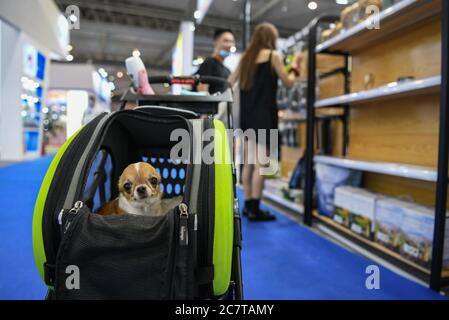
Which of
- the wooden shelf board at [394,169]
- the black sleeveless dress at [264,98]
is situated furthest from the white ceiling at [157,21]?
the wooden shelf board at [394,169]

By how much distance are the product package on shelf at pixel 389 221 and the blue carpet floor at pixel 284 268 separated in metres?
0.17

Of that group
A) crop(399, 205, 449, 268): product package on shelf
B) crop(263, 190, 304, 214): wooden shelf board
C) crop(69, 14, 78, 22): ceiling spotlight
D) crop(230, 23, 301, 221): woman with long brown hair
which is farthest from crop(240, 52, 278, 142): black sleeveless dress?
crop(69, 14, 78, 22): ceiling spotlight

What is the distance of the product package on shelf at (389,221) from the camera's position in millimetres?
1810

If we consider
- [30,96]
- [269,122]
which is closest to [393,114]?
[269,122]

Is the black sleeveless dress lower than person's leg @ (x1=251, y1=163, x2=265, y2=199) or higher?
higher

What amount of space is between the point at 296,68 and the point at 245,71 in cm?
40

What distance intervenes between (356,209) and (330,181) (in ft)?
1.22

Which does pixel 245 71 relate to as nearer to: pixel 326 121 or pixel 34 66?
pixel 326 121

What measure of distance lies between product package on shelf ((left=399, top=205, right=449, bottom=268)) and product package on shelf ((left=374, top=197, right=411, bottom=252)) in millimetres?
37

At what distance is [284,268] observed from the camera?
5.71ft

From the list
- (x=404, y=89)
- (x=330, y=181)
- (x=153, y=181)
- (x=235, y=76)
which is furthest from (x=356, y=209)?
(x=153, y=181)

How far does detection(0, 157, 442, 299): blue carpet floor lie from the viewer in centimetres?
145

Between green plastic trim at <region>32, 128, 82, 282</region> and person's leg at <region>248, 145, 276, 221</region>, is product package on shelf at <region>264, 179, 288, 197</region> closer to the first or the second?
person's leg at <region>248, 145, 276, 221</region>

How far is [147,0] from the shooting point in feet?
28.9
